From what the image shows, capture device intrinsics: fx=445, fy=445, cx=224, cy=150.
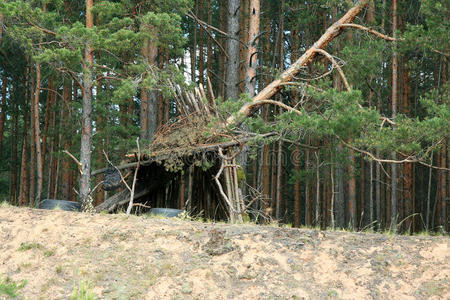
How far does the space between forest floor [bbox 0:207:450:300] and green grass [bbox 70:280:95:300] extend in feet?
0.07

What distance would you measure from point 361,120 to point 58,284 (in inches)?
193

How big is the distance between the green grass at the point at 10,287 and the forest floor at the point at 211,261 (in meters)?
0.04

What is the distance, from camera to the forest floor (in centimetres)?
514

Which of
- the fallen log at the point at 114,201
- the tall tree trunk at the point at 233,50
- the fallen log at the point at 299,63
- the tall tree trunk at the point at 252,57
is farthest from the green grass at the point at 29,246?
the tall tree trunk at the point at 233,50

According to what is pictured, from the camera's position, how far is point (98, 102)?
16750 millimetres

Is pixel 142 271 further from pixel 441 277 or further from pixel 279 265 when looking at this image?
pixel 441 277

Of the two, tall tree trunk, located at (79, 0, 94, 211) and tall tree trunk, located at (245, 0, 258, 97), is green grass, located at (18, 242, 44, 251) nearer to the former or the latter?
tall tree trunk, located at (79, 0, 94, 211)

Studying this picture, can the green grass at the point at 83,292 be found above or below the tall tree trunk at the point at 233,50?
below

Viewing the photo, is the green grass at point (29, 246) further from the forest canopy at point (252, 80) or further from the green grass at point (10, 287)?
the forest canopy at point (252, 80)

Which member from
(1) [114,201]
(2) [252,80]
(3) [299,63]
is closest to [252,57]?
(2) [252,80]

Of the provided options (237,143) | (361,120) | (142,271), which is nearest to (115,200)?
(237,143)

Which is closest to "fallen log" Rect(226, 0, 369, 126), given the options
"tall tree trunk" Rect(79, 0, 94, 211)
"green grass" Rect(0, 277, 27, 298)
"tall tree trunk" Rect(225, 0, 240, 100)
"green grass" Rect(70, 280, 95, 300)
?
"tall tree trunk" Rect(225, 0, 240, 100)

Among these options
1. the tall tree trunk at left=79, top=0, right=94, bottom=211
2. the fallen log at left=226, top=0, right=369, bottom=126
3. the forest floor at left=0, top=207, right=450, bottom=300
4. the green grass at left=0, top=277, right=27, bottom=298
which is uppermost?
the fallen log at left=226, top=0, right=369, bottom=126

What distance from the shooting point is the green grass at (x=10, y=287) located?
5020mm
